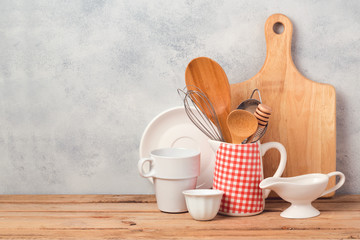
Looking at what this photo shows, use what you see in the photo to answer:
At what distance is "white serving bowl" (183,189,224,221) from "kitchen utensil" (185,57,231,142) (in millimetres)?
181

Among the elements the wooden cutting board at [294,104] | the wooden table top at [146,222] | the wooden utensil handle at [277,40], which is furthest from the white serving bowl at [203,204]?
the wooden utensil handle at [277,40]

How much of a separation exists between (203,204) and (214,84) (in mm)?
311

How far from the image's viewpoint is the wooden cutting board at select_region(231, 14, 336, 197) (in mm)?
1056

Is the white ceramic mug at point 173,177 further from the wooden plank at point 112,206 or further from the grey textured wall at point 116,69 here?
the grey textured wall at point 116,69

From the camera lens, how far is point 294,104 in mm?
1062

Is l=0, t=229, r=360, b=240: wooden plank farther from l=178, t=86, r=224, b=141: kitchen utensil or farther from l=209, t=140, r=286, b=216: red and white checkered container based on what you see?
l=178, t=86, r=224, b=141: kitchen utensil

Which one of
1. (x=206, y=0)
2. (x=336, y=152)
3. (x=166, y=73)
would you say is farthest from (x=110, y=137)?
(x=336, y=152)

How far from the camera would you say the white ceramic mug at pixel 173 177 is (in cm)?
93

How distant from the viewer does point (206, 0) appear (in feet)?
3.59

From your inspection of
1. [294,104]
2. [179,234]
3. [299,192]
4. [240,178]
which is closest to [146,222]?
[179,234]

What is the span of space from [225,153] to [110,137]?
38 centimetres

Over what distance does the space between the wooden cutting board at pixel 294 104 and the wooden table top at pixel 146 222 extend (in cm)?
13

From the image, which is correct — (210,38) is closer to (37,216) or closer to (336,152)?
(336,152)

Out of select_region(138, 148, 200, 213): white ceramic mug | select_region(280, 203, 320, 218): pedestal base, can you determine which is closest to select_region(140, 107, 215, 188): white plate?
select_region(138, 148, 200, 213): white ceramic mug
